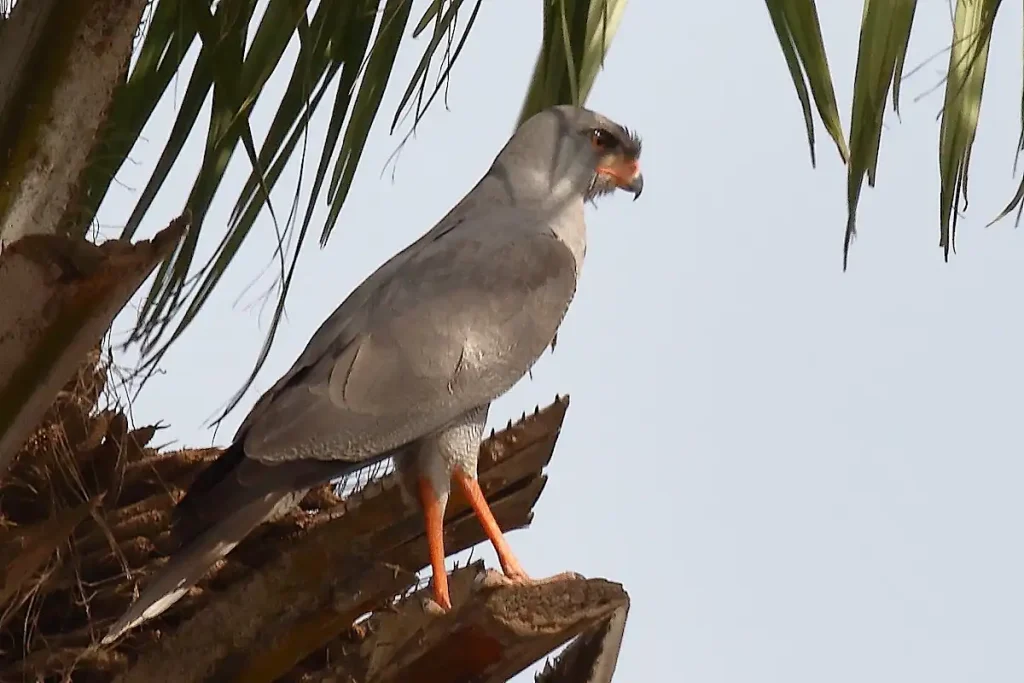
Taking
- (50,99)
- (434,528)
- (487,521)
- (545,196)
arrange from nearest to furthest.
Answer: (50,99)
(434,528)
(487,521)
(545,196)

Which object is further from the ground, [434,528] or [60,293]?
[60,293]

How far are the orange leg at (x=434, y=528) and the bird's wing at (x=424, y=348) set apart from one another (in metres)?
0.07

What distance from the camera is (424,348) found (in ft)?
4.96

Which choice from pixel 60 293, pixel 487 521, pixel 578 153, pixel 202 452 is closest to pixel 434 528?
pixel 487 521

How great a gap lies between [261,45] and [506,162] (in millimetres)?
575

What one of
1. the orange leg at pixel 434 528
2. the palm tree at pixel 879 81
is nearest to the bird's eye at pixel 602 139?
the palm tree at pixel 879 81

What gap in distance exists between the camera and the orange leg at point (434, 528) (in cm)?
138

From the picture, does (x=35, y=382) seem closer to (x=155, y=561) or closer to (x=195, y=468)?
(x=155, y=561)

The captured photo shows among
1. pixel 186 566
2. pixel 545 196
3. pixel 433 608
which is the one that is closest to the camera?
pixel 433 608

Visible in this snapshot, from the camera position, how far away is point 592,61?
5.07ft

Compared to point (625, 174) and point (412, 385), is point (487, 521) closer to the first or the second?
point (412, 385)

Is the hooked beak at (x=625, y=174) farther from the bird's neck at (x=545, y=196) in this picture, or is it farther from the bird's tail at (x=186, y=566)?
the bird's tail at (x=186, y=566)

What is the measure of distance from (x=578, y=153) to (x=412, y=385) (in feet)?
2.01

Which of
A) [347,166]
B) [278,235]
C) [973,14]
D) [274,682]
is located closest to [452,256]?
[347,166]
